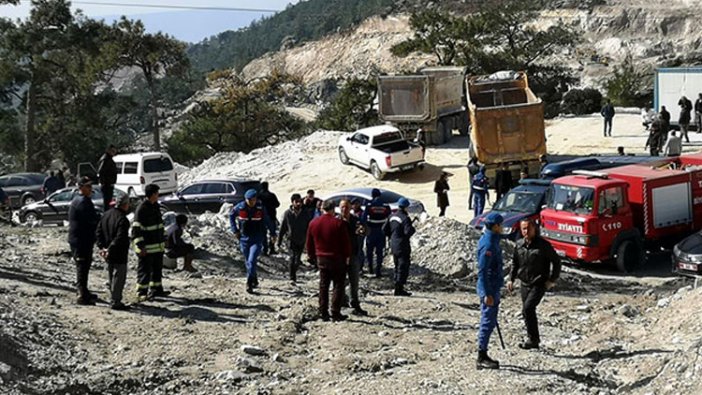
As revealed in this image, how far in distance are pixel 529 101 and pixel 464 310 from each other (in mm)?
18657

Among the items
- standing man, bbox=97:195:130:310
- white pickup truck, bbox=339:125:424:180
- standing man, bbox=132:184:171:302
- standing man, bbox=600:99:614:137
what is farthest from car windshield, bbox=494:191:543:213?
standing man, bbox=600:99:614:137

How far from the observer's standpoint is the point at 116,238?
12.1 meters

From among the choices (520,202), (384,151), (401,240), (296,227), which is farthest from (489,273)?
(384,151)

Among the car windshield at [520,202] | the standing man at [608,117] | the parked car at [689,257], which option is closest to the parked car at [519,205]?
the car windshield at [520,202]

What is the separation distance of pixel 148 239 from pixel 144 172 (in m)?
17.3

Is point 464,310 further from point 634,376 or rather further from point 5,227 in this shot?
point 5,227

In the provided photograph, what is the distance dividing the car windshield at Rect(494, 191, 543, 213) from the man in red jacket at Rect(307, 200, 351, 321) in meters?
9.83

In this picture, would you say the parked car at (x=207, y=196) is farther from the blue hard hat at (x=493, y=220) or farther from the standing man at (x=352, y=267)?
the blue hard hat at (x=493, y=220)

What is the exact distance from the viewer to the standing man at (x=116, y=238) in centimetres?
1215

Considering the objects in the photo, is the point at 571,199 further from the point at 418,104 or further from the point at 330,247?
the point at 418,104

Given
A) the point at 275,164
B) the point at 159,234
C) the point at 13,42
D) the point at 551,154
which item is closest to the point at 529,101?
the point at 551,154

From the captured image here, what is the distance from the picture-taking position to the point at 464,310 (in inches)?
546

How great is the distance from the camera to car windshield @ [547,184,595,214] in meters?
19.3

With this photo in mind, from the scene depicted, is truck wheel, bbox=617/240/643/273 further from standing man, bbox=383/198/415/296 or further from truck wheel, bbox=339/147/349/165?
truck wheel, bbox=339/147/349/165
